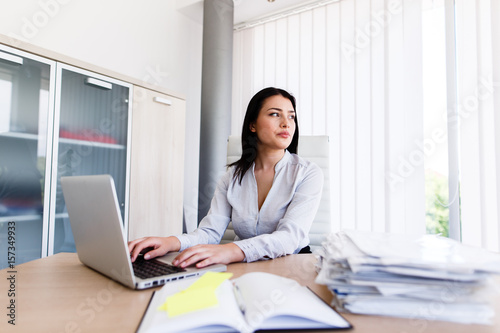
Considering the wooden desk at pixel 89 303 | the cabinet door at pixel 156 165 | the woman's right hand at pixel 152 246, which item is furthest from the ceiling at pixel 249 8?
the wooden desk at pixel 89 303

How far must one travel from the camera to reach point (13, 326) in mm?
501

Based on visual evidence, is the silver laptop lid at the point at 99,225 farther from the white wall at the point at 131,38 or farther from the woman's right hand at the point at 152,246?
the white wall at the point at 131,38

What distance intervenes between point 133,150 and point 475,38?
233 centimetres

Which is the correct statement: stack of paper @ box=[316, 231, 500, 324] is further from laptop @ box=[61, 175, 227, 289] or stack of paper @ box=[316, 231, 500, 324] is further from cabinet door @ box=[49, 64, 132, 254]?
cabinet door @ box=[49, 64, 132, 254]

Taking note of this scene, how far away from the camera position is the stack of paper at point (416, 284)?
52 centimetres

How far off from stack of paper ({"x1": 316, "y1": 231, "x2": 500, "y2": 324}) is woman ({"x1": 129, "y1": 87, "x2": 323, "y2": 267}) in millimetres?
420

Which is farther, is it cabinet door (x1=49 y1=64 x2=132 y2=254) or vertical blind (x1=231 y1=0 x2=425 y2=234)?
vertical blind (x1=231 y1=0 x2=425 y2=234)

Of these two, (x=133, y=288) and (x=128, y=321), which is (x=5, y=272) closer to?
(x=133, y=288)

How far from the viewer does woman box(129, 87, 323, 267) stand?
101 centimetres

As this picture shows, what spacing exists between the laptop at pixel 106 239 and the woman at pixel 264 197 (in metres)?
0.13

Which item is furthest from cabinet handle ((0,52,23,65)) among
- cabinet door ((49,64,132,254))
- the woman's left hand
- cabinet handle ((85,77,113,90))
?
the woman's left hand

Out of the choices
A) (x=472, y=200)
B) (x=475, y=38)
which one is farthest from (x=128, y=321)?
(x=475, y=38)

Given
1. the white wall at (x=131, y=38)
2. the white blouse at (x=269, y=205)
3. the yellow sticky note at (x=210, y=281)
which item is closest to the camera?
the yellow sticky note at (x=210, y=281)

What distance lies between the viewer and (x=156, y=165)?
7.71 ft
